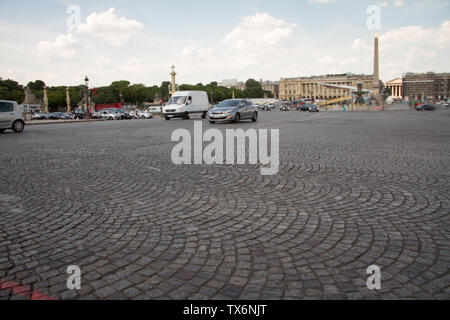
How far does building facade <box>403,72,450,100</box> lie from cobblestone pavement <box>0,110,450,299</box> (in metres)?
182

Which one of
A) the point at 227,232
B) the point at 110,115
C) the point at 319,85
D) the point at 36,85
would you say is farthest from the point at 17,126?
the point at 319,85

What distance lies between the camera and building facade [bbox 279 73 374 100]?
553 ft

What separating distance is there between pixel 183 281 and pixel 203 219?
138 centimetres

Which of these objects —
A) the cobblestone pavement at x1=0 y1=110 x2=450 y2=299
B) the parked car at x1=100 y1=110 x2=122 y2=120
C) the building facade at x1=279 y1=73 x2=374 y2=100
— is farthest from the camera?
the building facade at x1=279 y1=73 x2=374 y2=100

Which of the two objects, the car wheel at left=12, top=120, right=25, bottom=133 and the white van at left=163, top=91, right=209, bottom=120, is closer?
the car wheel at left=12, top=120, right=25, bottom=133

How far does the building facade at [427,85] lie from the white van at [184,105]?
162m

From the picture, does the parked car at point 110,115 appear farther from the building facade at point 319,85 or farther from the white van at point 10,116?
the building facade at point 319,85

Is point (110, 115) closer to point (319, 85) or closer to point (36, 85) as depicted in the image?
point (36, 85)

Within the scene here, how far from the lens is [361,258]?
3.05 metres

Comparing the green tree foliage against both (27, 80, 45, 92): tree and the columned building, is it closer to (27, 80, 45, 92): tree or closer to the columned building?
(27, 80, 45, 92): tree

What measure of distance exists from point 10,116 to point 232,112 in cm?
1144

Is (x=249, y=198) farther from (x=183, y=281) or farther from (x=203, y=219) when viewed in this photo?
(x=183, y=281)

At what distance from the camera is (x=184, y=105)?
28250mm

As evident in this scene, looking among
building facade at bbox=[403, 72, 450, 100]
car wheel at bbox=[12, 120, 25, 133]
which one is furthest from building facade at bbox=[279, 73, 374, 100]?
car wheel at bbox=[12, 120, 25, 133]
